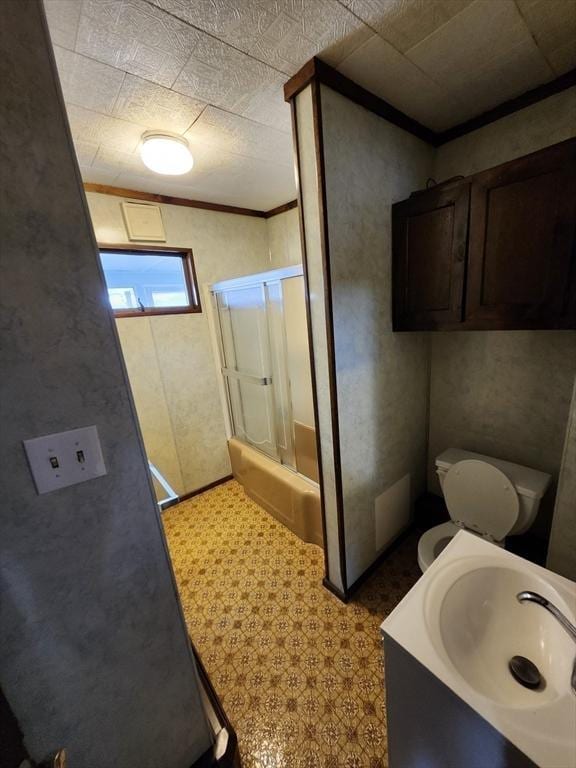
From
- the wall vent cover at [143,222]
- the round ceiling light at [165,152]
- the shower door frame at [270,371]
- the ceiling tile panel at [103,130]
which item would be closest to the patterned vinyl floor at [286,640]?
the shower door frame at [270,371]

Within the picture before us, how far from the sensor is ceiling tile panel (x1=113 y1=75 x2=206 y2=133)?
1.15 meters

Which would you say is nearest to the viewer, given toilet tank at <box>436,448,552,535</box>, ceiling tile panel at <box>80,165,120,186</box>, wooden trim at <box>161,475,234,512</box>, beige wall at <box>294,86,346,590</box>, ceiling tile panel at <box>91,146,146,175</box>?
beige wall at <box>294,86,346,590</box>

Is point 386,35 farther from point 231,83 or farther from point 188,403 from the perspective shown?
point 188,403

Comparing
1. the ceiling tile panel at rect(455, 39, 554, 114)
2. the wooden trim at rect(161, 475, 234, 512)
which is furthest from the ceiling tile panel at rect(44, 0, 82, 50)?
the wooden trim at rect(161, 475, 234, 512)

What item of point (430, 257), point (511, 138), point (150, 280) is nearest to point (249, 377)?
point (150, 280)

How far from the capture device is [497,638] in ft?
2.84

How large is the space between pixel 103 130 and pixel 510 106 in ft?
6.47

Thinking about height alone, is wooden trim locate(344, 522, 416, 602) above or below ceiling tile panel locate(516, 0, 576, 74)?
below

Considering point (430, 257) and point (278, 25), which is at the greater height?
point (278, 25)

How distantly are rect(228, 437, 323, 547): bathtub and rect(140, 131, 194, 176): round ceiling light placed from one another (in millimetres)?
2009

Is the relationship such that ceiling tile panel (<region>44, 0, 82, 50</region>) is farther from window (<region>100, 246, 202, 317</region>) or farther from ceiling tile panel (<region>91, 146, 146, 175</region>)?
window (<region>100, 246, 202, 317</region>)

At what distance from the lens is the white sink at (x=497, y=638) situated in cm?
60

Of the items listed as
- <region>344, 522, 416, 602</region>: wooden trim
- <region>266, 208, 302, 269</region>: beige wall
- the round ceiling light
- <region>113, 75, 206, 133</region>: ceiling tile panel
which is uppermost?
<region>113, 75, 206, 133</region>: ceiling tile panel

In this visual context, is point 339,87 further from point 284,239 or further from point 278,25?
point 284,239
